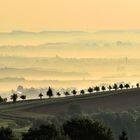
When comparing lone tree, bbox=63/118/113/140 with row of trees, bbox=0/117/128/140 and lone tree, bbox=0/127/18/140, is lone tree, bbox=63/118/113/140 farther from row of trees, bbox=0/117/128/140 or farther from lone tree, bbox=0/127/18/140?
lone tree, bbox=0/127/18/140

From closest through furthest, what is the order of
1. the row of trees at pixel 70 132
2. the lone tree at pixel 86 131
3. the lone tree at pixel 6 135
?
the row of trees at pixel 70 132, the lone tree at pixel 6 135, the lone tree at pixel 86 131

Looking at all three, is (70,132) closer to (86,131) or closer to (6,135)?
(86,131)

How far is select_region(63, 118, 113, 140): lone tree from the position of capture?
167m

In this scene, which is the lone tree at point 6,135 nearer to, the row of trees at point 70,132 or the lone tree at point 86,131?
the row of trees at point 70,132

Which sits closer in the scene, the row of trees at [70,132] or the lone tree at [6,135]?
the row of trees at [70,132]

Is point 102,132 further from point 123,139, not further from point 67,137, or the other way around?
point 123,139

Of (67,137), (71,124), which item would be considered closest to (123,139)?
(67,137)

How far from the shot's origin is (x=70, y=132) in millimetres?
168375

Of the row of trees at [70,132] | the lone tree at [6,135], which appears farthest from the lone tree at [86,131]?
the lone tree at [6,135]

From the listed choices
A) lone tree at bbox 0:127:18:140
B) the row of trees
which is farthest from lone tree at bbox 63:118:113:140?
lone tree at bbox 0:127:18:140

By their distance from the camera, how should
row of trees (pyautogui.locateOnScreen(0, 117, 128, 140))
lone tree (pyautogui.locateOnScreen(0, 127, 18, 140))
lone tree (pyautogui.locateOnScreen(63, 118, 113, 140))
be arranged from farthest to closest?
lone tree (pyautogui.locateOnScreen(63, 118, 113, 140)) → lone tree (pyautogui.locateOnScreen(0, 127, 18, 140)) → row of trees (pyautogui.locateOnScreen(0, 117, 128, 140))

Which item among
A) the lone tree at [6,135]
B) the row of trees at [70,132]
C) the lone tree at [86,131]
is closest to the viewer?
the row of trees at [70,132]

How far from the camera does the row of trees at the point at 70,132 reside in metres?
159

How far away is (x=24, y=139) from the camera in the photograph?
15900cm
